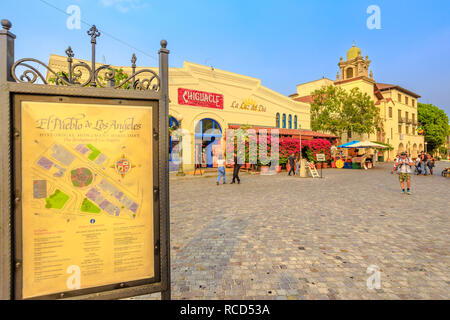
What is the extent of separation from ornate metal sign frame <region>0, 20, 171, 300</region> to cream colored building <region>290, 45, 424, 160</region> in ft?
128

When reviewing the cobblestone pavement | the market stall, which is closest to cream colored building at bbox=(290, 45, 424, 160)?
the market stall

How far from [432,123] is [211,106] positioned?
63.2 m

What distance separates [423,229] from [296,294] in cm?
417

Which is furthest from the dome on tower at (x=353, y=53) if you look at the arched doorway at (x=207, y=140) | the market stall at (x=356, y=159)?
the arched doorway at (x=207, y=140)

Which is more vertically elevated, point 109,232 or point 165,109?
point 165,109

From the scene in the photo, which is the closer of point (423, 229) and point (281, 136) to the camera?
point (423, 229)

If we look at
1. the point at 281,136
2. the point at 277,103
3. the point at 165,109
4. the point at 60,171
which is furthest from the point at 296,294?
the point at 277,103

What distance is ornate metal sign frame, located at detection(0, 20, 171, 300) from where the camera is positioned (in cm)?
165

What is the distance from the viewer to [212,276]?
3195 mm

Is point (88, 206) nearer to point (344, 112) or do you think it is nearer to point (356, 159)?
point (356, 159)

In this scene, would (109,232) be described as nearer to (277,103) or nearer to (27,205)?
(27,205)

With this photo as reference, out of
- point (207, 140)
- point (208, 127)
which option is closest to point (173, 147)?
point (207, 140)

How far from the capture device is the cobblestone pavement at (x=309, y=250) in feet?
9.43

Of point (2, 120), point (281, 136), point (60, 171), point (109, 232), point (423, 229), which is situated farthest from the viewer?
point (281, 136)
